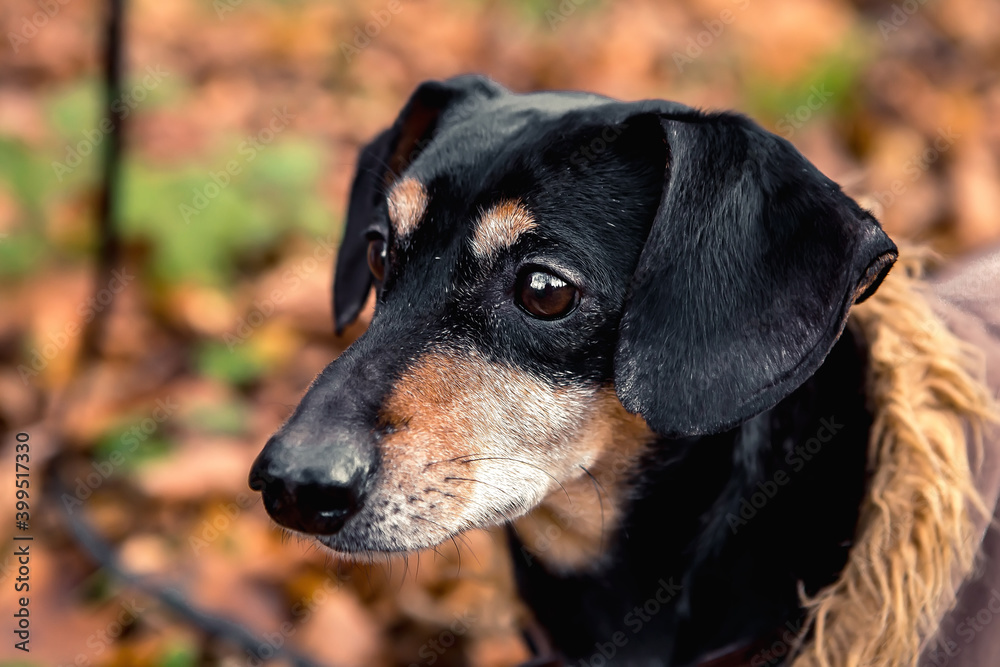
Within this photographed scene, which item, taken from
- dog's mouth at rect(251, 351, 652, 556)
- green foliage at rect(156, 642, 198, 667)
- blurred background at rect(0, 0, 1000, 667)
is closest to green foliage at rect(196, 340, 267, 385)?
blurred background at rect(0, 0, 1000, 667)

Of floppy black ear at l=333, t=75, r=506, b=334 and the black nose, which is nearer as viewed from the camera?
the black nose

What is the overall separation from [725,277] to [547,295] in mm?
351

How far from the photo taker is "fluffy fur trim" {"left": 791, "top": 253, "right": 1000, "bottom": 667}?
1.91m

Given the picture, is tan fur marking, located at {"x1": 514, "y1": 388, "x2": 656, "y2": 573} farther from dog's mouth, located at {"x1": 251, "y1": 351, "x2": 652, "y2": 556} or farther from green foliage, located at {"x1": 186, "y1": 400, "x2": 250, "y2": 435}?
green foliage, located at {"x1": 186, "y1": 400, "x2": 250, "y2": 435}

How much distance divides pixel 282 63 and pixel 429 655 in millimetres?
3984

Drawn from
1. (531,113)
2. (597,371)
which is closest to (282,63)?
(531,113)

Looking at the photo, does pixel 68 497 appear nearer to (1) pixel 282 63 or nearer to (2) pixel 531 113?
(2) pixel 531 113

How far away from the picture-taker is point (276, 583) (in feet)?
9.81

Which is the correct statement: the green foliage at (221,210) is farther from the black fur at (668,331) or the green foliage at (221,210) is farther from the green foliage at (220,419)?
the black fur at (668,331)

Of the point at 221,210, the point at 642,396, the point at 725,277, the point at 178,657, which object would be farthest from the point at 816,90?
the point at 178,657

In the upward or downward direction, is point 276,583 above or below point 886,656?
below

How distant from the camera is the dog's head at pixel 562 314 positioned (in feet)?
5.49

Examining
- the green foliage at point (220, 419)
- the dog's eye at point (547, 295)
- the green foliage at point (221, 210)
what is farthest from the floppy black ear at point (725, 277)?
the green foliage at point (221, 210)

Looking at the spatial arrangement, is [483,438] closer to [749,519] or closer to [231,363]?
[749,519]
